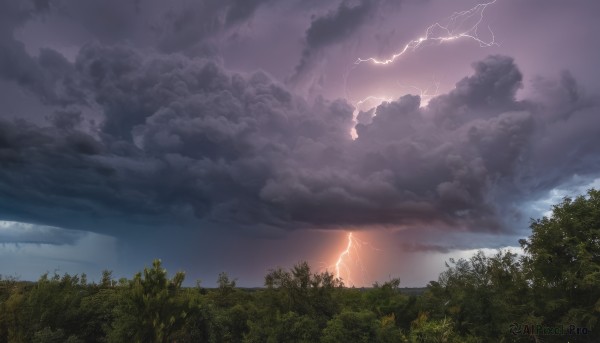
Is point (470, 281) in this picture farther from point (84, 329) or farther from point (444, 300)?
point (84, 329)

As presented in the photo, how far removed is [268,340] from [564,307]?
1142 inches

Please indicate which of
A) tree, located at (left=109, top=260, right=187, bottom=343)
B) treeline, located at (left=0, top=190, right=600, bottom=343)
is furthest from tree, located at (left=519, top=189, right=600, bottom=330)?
tree, located at (left=109, top=260, right=187, bottom=343)

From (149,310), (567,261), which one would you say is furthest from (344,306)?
(567,261)

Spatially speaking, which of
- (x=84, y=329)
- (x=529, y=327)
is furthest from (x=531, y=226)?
(x=84, y=329)

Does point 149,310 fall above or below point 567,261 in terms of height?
below

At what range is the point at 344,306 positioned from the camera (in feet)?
95.8

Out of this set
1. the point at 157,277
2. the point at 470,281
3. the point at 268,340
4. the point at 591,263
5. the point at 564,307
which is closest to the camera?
the point at 157,277

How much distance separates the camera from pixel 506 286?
42.4 meters

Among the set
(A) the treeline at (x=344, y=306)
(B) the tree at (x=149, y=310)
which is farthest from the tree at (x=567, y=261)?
(B) the tree at (x=149, y=310)

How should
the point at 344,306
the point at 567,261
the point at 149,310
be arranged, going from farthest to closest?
the point at 567,261 → the point at 344,306 → the point at 149,310

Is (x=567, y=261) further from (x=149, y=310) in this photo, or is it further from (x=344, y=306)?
(x=149, y=310)

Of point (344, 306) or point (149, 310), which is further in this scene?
point (344, 306)

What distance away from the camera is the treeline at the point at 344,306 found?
77.4 ft

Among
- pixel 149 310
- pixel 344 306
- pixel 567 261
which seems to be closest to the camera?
pixel 149 310
